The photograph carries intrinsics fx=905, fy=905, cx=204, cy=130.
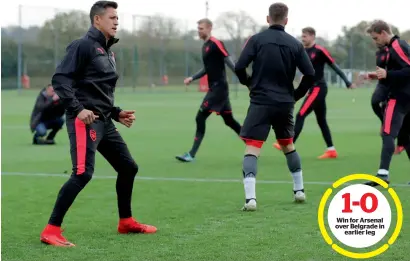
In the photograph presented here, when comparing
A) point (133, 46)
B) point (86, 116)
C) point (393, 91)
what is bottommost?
point (133, 46)

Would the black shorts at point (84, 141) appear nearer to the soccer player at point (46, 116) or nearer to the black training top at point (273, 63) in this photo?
the black training top at point (273, 63)

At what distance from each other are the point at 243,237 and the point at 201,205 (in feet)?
6.54

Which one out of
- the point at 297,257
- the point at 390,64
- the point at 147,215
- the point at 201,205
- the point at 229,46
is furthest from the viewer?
the point at 229,46

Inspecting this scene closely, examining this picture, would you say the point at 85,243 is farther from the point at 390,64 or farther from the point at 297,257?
the point at 390,64

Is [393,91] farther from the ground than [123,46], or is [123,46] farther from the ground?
[393,91]

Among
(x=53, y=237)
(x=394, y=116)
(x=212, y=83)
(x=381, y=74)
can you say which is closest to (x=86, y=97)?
(x=53, y=237)

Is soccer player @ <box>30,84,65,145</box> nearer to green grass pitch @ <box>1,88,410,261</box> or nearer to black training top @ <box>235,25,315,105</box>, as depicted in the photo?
green grass pitch @ <box>1,88,410,261</box>

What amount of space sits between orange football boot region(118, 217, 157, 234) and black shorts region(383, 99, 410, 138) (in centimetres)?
390

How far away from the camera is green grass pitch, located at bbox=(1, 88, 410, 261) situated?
6816 mm

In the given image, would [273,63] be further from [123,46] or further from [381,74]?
[123,46]

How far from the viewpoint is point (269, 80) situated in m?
8.91

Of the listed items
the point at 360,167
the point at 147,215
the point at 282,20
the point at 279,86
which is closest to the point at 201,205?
the point at 147,215

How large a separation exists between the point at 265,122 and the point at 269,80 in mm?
416

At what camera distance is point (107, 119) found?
24.6 ft
